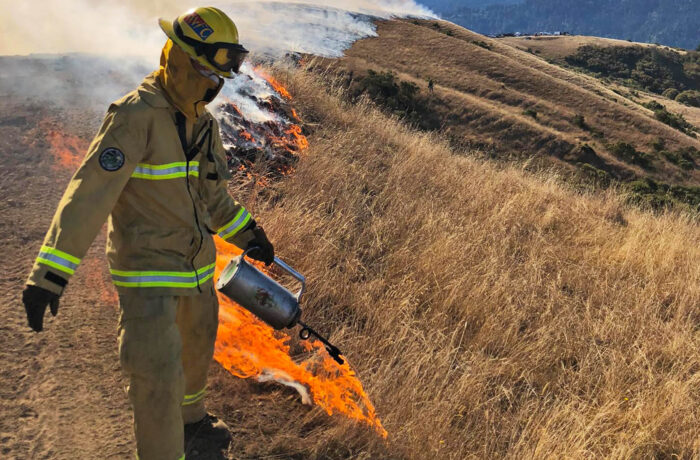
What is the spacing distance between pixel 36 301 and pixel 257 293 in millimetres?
1038

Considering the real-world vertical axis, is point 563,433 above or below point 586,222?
below

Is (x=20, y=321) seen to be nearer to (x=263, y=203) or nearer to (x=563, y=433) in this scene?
(x=263, y=203)

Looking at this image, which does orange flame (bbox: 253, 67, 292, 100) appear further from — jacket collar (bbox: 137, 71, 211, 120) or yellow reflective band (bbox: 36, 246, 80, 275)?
yellow reflective band (bbox: 36, 246, 80, 275)

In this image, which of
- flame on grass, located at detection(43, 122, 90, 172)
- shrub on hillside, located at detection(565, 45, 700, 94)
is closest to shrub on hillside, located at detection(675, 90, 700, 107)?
shrub on hillside, located at detection(565, 45, 700, 94)

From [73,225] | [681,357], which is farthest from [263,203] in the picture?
[681,357]

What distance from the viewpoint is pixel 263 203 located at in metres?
5.19

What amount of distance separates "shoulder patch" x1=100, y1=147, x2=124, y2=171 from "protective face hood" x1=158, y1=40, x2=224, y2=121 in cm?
35

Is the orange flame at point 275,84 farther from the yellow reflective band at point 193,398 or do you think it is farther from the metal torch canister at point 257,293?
the yellow reflective band at point 193,398

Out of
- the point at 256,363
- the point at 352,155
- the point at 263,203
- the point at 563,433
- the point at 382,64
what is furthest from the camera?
the point at 382,64

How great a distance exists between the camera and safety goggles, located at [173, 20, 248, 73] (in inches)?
77.6

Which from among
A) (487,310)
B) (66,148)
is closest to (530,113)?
(487,310)

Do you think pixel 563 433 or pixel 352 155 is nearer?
pixel 563 433

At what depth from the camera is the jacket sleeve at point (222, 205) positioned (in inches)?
93.5

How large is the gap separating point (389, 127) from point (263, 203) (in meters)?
4.40
